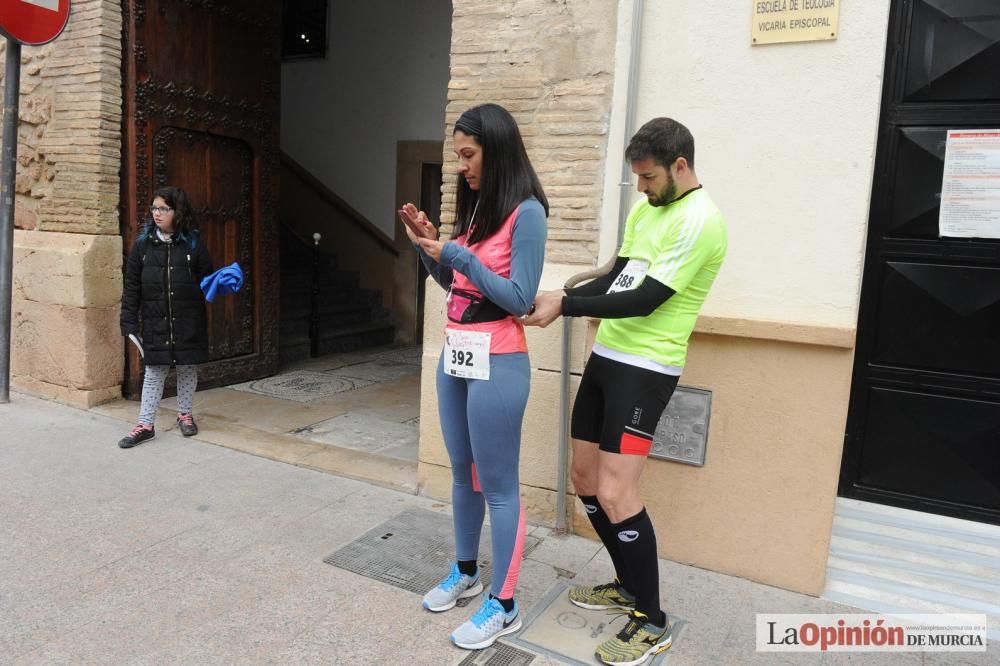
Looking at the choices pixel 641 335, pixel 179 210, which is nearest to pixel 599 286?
pixel 641 335

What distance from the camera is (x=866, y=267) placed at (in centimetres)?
340

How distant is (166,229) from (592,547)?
3379 mm

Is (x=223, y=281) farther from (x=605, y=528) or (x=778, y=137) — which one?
(x=778, y=137)

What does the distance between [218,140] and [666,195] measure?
4.82m

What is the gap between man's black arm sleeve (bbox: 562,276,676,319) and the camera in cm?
244

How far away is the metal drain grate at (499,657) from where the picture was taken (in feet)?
8.56

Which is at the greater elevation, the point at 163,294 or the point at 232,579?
the point at 163,294

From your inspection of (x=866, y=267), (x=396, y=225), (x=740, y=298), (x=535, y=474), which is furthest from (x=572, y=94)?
(x=396, y=225)

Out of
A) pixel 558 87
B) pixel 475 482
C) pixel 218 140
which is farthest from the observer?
pixel 218 140

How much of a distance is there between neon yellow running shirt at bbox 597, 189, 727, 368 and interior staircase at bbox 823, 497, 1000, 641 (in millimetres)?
1455

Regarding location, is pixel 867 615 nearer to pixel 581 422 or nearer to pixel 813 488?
pixel 813 488

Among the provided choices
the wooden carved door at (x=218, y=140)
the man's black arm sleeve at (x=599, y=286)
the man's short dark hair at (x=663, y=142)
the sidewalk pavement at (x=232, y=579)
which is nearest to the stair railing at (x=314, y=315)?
the wooden carved door at (x=218, y=140)

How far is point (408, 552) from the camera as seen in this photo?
3.44 metres

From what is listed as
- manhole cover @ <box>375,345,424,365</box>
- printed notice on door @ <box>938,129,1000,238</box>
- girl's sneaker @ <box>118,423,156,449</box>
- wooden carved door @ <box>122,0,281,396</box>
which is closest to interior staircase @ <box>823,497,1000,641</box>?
printed notice on door @ <box>938,129,1000,238</box>
